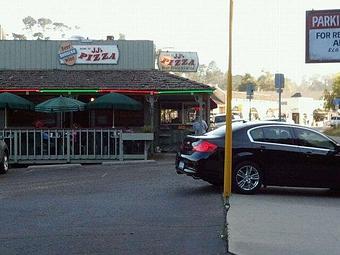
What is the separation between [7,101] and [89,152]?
11.4 ft

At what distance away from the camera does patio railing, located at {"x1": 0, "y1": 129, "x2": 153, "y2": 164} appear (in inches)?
771

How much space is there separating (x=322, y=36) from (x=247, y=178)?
4.70 m

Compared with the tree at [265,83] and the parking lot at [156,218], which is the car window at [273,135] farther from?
the tree at [265,83]

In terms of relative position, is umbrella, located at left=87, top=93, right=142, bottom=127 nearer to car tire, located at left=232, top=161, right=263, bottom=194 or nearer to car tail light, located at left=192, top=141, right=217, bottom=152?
car tail light, located at left=192, top=141, right=217, bottom=152

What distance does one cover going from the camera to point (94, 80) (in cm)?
2323

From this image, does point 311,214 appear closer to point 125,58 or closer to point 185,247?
point 185,247

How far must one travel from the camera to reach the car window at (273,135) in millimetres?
11938

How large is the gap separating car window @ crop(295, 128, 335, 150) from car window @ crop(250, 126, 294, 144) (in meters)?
0.18

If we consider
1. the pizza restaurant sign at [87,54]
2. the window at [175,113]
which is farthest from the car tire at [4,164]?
the window at [175,113]

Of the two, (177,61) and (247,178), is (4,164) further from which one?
(177,61)

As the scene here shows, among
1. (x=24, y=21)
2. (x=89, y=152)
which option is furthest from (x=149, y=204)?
(x=24, y=21)

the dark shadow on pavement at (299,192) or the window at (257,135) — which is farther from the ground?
the window at (257,135)

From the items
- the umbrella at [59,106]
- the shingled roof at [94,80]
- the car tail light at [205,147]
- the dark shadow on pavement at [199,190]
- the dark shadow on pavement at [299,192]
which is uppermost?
the shingled roof at [94,80]

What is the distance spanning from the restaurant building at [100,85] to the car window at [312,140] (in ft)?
33.0
